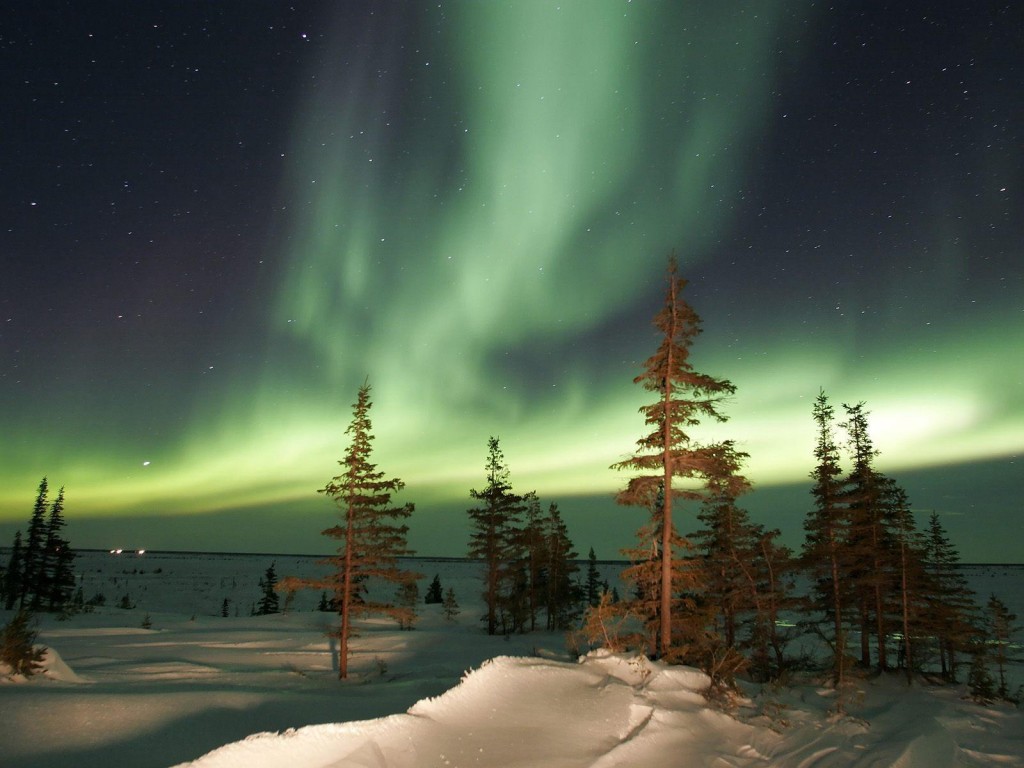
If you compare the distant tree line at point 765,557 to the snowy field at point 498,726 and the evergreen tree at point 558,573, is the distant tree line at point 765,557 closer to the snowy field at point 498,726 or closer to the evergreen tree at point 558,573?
the snowy field at point 498,726

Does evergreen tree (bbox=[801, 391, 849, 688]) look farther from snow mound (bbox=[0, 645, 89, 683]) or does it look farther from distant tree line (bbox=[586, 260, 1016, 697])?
snow mound (bbox=[0, 645, 89, 683])

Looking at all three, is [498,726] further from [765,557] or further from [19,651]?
[765,557]

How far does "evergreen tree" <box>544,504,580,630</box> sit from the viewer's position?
4644cm

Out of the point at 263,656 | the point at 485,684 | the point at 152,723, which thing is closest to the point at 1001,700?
the point at 485,684

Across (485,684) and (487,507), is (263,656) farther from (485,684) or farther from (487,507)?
(485,684)

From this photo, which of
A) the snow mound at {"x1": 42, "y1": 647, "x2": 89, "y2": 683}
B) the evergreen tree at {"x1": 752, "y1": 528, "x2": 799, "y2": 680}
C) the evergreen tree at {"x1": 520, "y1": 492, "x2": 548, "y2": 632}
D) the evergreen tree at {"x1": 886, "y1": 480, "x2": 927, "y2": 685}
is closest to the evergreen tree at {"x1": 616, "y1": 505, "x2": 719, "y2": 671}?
the evergreen tree at {"x1": 752, "y1": 528, "x2": 799, "y2": 680}

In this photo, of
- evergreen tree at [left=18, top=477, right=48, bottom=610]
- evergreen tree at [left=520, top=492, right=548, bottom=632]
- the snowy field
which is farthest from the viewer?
evergreen tree at [left=18, top=477, right=48, bottom=610]

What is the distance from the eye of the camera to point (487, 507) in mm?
40344

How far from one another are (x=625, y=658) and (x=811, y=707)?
182 inches

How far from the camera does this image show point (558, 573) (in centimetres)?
4834

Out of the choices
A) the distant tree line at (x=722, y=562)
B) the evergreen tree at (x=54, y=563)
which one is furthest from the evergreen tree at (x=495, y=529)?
the evergreen tree at (x=54, y=563)

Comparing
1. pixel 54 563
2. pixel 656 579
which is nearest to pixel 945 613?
pixel 656 579

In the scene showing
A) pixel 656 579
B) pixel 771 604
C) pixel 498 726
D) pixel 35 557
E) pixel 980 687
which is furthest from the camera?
pixel 35 557

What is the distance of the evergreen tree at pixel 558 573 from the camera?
46438mm
